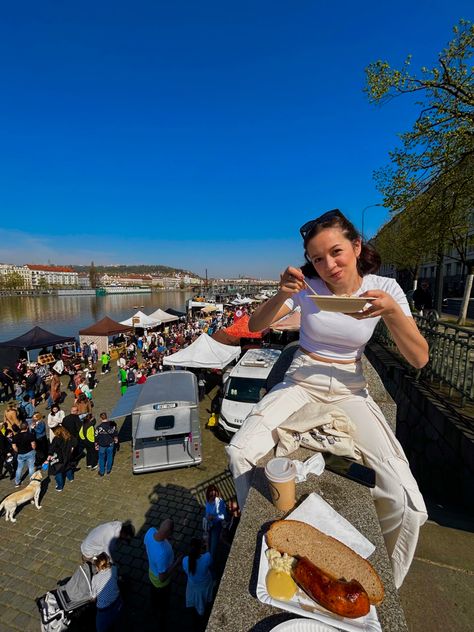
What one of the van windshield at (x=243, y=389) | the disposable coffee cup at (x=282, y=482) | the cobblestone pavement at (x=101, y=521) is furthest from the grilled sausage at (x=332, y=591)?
the van windshield at (x=243, y=389)

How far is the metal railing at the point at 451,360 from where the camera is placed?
6.00 metres

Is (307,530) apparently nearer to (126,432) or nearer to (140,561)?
(140,561)

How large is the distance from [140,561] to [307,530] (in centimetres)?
679

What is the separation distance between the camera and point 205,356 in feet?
52.1

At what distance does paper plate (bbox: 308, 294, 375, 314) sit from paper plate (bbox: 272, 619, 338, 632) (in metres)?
1.58

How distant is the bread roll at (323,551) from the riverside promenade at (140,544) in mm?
2105

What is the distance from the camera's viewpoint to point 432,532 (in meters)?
4.29

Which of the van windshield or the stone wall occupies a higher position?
the stone wall

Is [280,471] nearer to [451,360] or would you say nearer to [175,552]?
[175,552]

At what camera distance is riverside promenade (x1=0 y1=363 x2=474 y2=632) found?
3152 mm

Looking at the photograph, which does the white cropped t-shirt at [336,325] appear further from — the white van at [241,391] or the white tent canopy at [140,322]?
the white tent canopy at [140,322]

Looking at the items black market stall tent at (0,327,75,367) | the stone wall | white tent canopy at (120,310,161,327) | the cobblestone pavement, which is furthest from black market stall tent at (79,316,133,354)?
the stone wall

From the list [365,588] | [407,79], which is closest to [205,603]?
[365,588]

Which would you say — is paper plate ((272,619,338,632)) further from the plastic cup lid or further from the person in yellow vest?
the person in yellow vest
